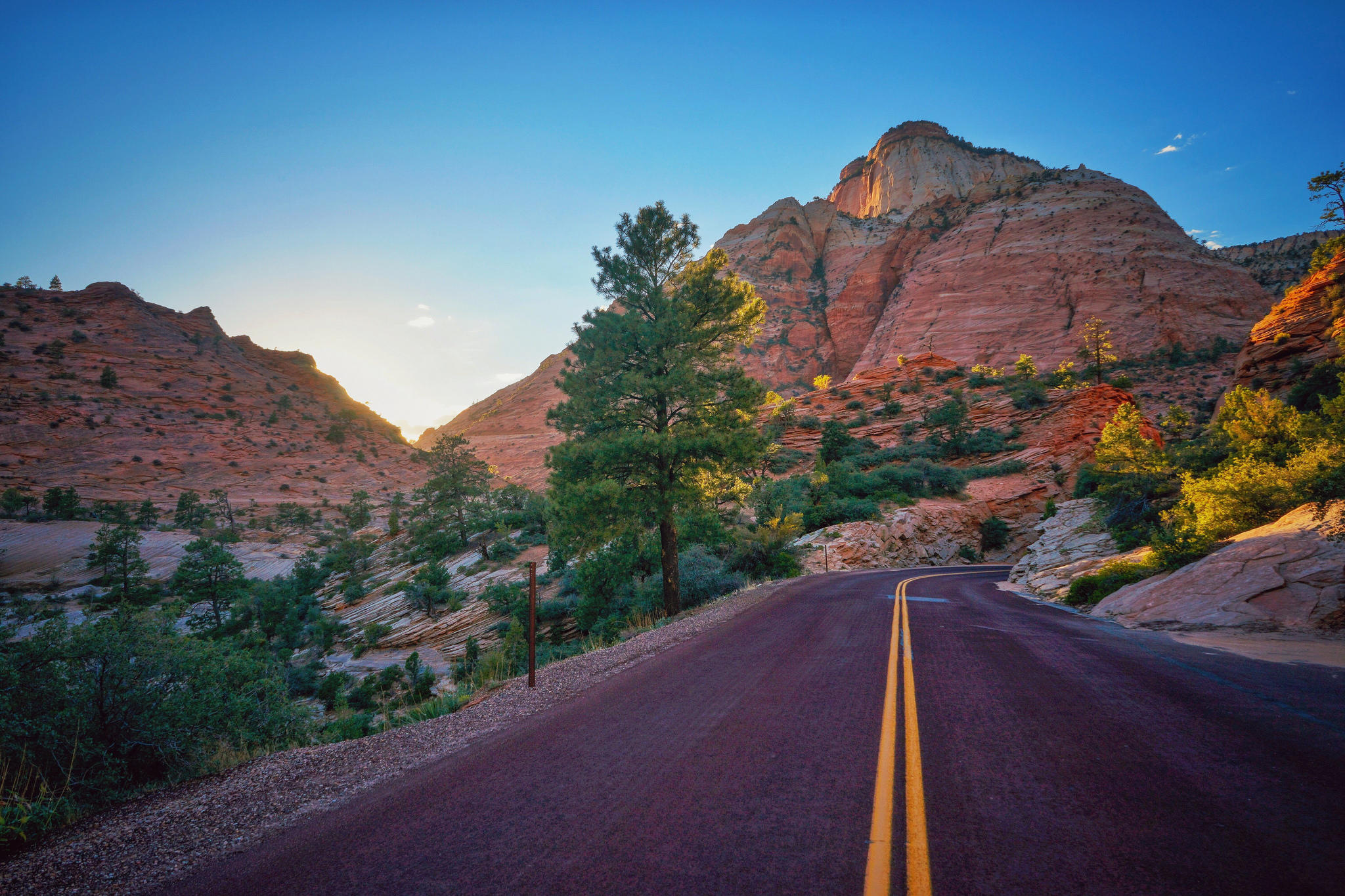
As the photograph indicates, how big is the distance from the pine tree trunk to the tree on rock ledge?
0.04 meters

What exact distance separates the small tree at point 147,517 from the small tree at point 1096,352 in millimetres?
→ 78838

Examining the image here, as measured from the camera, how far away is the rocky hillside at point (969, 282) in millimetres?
58156

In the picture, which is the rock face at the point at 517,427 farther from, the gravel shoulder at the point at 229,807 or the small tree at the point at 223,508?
the gravel shoulder at the point at 229,807

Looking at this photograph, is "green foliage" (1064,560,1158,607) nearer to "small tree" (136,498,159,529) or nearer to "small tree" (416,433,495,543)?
"small tree" (416,433,495,543)

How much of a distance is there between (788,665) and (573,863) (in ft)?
14.0

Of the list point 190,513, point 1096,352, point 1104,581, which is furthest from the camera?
point 1096,352

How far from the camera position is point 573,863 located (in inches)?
107

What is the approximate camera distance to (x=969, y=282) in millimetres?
72375

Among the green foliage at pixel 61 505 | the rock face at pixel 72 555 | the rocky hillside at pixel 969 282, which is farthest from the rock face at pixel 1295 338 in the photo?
the green foliage at pixel 61 505

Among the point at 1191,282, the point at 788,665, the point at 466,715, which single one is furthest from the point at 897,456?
the point at 1191,282

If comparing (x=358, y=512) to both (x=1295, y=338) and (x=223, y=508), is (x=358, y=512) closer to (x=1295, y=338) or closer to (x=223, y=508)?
A: (x=223, y=508)

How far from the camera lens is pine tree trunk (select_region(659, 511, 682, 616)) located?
1289 cm

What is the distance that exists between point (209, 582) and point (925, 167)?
136071 mm

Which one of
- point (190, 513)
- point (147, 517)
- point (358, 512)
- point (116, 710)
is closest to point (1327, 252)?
point (116, 710)
